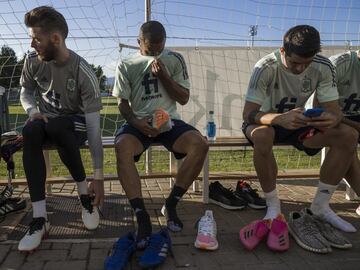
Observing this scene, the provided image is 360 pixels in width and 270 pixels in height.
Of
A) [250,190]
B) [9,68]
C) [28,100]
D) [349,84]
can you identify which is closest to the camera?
[28,100]

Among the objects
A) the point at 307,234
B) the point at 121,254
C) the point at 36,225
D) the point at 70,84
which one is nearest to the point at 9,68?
the point at 70,84

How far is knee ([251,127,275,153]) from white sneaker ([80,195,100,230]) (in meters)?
1.30

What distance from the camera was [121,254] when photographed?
256cm

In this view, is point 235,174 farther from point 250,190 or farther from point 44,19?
point 44,19

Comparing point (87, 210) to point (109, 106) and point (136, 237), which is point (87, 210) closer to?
point (136, 237)

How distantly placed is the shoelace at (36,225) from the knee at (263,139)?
1.61m

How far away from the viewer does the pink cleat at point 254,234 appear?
2.86 metres

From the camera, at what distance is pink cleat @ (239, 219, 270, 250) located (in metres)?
2.86

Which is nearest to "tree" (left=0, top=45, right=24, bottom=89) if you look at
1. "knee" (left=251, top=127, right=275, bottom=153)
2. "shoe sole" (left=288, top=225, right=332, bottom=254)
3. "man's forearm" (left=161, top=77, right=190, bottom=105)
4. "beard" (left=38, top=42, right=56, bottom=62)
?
"beard" (left=38, top=42, right=56, bottom=62)

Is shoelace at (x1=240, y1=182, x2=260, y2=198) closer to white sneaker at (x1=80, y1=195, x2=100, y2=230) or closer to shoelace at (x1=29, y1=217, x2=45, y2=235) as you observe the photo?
white sneaker at (x1=80, y1=195, x2=100, y2=230)

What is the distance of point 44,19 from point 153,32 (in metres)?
0.84

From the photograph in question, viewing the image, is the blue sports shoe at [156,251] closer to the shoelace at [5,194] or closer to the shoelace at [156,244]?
the shoelace at [156,244]

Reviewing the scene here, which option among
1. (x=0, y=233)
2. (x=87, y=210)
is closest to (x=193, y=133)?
(x=87, y=210)

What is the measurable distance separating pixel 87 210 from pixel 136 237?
1.86ft
